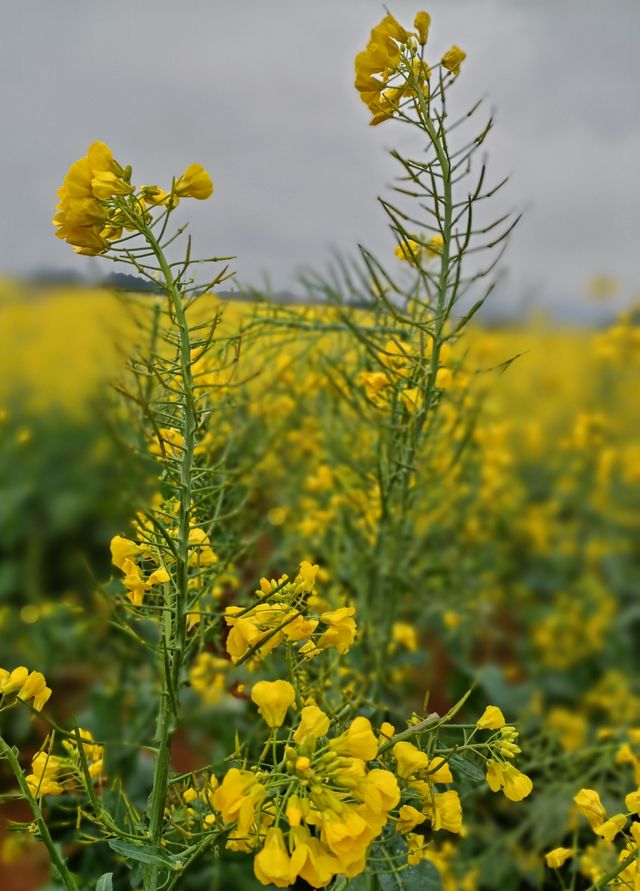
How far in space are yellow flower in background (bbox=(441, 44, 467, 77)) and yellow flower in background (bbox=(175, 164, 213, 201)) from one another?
1.03 ft

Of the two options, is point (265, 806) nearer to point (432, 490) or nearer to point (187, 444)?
point (187, 444)

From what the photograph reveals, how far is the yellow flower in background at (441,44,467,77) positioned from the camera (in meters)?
0.77

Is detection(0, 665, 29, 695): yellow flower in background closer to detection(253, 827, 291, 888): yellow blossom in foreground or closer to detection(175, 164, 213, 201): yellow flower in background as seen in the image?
detection(253, 827, 291, 888): yellow blossom in foreground

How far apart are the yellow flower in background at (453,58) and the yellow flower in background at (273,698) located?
58cm

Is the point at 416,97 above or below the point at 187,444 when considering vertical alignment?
above

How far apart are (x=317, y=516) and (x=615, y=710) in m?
1.23

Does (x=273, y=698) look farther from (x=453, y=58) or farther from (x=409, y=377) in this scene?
(x=453, y=58)

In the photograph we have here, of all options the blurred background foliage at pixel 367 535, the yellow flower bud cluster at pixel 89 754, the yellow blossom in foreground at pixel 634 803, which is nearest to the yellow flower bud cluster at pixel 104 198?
the blurred background foliage at pixel 367 535

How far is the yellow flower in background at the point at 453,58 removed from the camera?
2.54 ft

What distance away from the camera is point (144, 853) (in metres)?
0.61

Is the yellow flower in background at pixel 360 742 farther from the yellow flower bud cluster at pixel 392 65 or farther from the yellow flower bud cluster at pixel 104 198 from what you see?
the yellow flower bud cluster at pixel 392 65

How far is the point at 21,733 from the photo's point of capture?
6.69 ft

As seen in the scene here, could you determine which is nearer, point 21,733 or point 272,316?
point 272,316

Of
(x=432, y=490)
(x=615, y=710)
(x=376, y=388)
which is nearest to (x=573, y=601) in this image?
(x=615, y=710)
